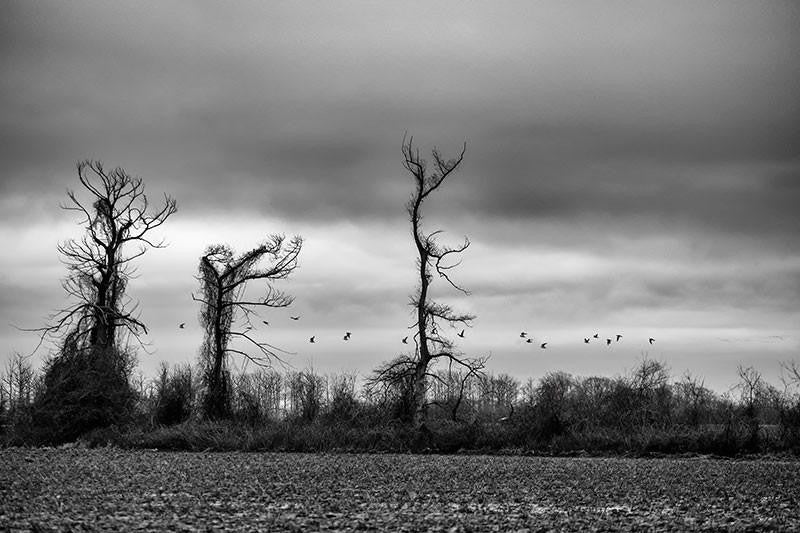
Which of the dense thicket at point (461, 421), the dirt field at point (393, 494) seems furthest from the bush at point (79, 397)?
the dirt field at point (393, 494)

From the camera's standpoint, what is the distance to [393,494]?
69.2 ft

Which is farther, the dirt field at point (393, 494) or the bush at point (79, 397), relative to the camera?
the bush at point (79, 397)

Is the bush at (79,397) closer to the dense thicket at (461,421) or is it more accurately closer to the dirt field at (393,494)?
the dense thicket at (461,421)

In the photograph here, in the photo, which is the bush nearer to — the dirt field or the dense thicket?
the dense thicket

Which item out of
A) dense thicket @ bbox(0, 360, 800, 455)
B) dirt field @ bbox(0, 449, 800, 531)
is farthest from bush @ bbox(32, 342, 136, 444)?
dirt field @ bbox(0, 449, 800, 531)

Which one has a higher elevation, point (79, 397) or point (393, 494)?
point (79, 397)

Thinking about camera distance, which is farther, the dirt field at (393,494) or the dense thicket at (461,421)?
the dense thicket at (461,421)

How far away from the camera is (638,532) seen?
49.8 feet

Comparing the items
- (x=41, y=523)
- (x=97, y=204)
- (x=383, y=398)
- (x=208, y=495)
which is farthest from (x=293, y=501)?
(x=97, y=204)

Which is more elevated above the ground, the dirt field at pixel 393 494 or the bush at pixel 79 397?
the bush at pixel 79 397

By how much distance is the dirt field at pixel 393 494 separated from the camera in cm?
1619

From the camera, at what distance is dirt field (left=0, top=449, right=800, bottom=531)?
1619 cm

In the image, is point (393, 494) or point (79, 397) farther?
point (79, 397)

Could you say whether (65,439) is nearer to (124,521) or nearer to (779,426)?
(124,521)
